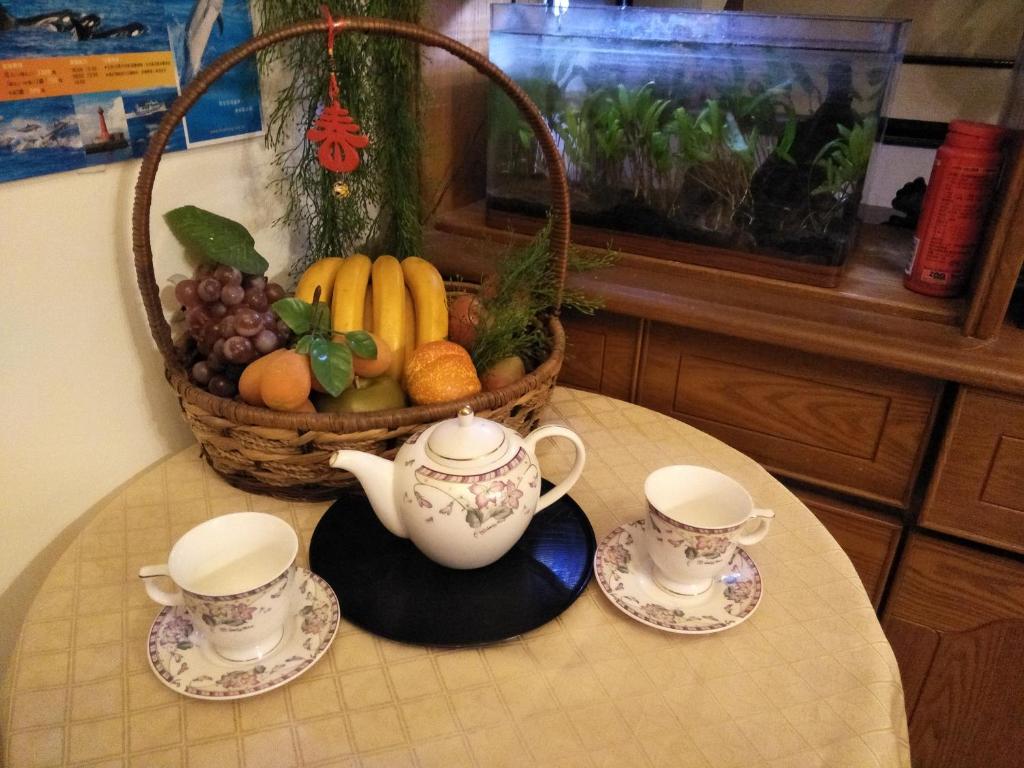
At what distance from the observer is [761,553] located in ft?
2.63

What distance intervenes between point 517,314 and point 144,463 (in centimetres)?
52

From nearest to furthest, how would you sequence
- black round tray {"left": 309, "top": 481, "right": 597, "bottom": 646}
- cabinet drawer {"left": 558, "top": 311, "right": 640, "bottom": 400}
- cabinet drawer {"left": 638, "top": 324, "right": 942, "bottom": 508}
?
black round tray {"left": 309, "top": 481, "right": 597, "bottom": 646} → cabinet drawer {"left": 638, "top": 324, "right": 942, "bottom": 508} → cabinet drawer {"left": 558, "top": 311, "right": 640, "bottom": 400}

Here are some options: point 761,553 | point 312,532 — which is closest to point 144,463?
point 312,532

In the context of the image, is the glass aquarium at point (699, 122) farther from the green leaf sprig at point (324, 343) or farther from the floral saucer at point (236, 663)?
the floral saucer at point (236, 663)

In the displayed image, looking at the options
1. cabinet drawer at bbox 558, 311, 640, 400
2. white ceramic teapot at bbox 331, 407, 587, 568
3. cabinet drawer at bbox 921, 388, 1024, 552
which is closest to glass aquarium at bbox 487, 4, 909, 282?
cabinet drawer at bbox 558, 311, 640, 400

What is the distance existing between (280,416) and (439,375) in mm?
184

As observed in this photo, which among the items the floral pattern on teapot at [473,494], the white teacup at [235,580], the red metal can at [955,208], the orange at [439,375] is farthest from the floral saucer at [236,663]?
the red metal can at [955,208]

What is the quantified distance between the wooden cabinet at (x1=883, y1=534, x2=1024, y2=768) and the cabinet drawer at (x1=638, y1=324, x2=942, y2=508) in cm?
12

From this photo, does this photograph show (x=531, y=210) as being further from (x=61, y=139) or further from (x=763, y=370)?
(x=61, y=139)

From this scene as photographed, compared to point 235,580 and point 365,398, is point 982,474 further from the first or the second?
point 235,580

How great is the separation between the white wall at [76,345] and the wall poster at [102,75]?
0.08 ft

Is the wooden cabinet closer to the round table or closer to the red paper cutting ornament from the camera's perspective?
the round table

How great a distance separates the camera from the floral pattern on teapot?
661 mm

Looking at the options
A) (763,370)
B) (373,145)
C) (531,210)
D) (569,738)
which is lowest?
(569,738)
